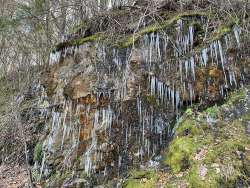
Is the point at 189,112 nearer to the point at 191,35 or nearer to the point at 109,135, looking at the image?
the point at 109,135

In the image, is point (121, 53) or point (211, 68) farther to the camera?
point (121, 53)

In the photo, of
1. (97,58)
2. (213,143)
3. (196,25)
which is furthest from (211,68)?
(97,58)

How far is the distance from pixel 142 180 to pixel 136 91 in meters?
2.05

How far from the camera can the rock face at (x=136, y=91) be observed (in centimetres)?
637

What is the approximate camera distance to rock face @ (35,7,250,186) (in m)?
6.37

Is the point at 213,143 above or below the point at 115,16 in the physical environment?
Answer: below

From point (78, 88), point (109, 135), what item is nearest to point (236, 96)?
point (109, 135)

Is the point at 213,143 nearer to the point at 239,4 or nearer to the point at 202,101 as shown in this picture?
the point at 202,101

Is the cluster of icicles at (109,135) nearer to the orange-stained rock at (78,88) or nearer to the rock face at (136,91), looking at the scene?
the rock face at (136,91)

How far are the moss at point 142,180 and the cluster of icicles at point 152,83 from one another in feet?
1.79

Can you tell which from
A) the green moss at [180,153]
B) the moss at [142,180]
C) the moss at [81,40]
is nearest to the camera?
the green moss at [180,153]

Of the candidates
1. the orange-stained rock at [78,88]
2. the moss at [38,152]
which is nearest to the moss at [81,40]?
the orange-stained rock at [78,88]

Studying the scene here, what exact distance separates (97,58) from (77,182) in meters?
3.00

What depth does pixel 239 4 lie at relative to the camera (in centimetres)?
722
